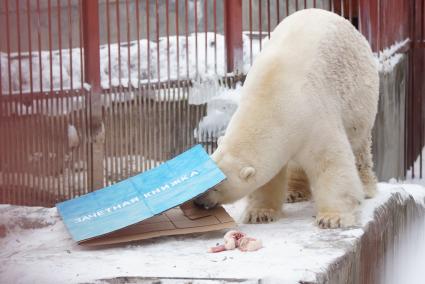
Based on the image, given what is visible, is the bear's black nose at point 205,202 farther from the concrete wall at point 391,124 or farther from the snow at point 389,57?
the snow at point 389,57

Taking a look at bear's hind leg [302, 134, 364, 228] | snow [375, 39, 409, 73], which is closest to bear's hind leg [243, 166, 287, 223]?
bear's hind leg [302, 134, 364, 228]

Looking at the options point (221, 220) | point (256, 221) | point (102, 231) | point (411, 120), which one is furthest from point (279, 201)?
point (411, 120)

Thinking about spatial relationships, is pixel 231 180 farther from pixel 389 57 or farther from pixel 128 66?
pixel 389 57

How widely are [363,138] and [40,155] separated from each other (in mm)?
2783

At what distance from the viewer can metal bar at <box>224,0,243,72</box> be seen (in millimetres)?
6469

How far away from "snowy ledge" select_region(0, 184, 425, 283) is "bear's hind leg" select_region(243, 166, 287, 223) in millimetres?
94

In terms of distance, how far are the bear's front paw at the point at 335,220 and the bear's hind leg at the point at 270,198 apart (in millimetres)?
347

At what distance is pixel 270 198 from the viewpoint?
3992 mm

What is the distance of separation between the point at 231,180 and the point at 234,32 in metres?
3.11

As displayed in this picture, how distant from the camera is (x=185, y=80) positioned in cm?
644

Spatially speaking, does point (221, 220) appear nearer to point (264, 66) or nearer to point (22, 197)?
point (264, 66)

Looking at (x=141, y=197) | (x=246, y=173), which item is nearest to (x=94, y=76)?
(x=141, y=197)

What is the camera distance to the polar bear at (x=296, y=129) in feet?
11.9

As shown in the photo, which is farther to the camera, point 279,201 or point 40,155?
point 40,155
